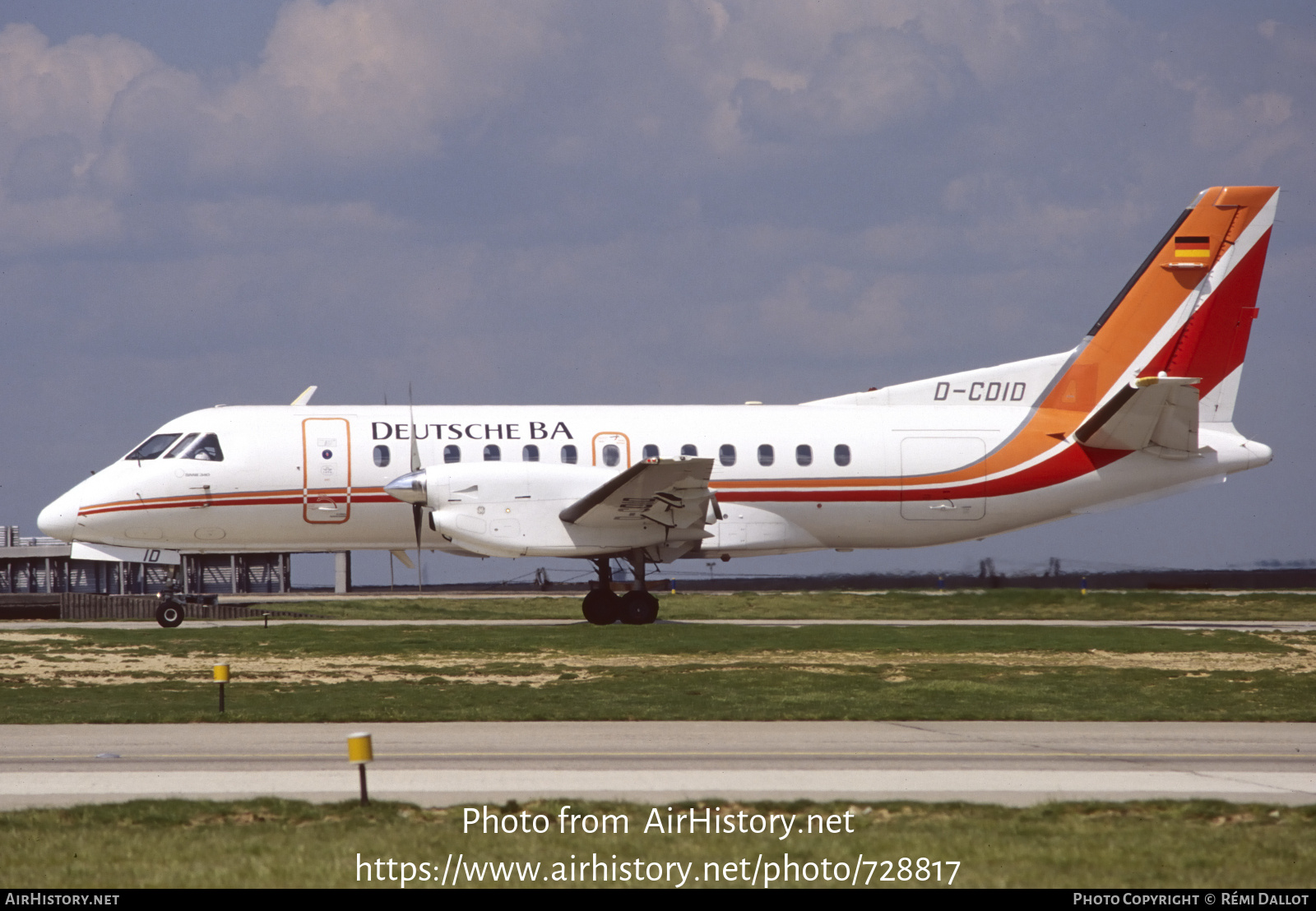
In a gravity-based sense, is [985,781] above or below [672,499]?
below

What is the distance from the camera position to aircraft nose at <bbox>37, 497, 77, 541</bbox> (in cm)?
2778

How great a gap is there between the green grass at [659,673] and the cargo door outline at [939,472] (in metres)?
2.71

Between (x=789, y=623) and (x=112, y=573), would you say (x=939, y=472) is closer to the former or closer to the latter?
(x=789, y=623)

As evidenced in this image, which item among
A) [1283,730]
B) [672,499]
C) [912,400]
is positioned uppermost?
[912,400]

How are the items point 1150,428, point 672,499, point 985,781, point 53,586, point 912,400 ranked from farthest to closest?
point 53,586
point 912,400
point 1150,428
point 672,499
point 985,781

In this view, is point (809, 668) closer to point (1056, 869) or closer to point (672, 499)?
point (672, 499)

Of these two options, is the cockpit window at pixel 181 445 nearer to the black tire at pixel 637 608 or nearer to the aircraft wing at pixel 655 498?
the aircraft wing at pixel 655 498

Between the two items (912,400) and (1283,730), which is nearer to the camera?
(1283,730)

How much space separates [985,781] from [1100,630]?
56.7 ft

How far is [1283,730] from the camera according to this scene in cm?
1448

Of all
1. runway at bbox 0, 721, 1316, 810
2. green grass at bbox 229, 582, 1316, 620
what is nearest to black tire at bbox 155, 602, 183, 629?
green grass at bbox 229, 582, 1316, 620

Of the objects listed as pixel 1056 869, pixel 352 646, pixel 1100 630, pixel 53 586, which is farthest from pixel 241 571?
pixel 1056 869

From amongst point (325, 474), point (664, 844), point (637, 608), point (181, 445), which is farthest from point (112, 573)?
point (664, 844)

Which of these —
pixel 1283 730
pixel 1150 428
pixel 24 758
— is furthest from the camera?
pixel 1150 428
